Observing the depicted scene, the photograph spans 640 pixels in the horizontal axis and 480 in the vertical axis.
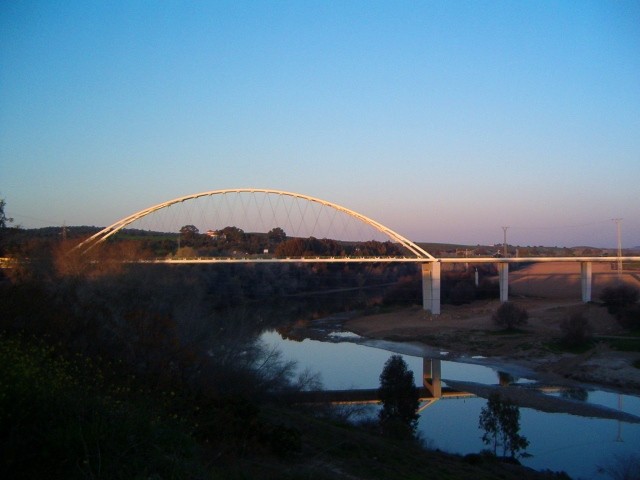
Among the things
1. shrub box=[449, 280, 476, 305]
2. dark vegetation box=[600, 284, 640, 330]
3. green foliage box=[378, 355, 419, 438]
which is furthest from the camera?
shrub box=[449, 280, 476, 305]

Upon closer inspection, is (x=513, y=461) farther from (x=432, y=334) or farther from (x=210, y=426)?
(x=432, y=334)

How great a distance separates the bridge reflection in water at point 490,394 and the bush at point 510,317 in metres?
14.5

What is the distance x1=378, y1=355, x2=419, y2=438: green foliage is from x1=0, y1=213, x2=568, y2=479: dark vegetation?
2242 mm

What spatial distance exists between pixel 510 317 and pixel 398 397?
2739cm

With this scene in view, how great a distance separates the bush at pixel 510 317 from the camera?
152ft

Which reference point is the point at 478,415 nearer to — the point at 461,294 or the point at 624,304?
the point at 624,304

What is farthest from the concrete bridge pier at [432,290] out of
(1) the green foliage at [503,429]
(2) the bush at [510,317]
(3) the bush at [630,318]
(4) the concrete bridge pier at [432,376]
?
(1) the green foliage at [503,429]

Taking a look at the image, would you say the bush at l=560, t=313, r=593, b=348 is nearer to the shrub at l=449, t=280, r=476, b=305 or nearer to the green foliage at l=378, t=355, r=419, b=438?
the green foliage at l=378, t=355, r=419, b=438

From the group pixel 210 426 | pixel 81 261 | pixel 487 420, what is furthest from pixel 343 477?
pixel 81 261

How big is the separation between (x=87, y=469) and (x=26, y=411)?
3.26ft

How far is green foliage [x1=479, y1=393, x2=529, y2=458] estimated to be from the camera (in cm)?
1952

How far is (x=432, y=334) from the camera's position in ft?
156

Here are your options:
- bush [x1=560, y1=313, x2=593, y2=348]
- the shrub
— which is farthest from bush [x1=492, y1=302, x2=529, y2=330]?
the shrub

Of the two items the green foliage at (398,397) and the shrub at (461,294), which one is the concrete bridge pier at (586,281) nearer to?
the shrub at (461,294)
